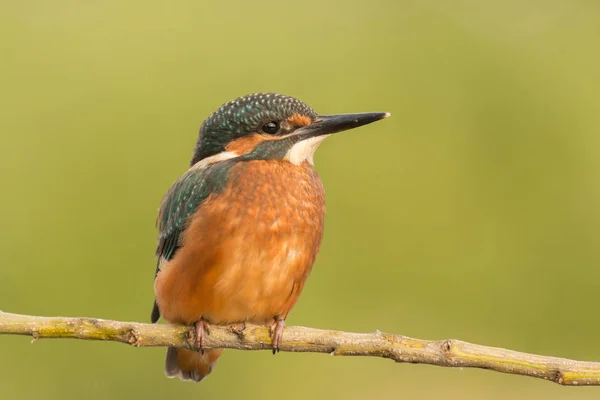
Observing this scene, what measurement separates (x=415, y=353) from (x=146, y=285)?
2.26m

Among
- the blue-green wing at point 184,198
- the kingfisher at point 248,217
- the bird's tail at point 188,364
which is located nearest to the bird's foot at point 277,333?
the kingfisher at point 248,217

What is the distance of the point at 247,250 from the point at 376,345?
2.39ft

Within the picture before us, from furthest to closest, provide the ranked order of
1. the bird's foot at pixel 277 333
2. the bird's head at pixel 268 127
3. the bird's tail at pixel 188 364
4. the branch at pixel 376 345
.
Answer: the bird's tail at pixel 188 364, the bird's head at pixel 268 127, the bird's foot at pixel 277 333, the branch at pixel 376 345

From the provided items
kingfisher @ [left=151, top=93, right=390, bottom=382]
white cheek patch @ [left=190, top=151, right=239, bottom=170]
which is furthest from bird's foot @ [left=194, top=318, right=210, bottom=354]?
white cheek patch @ [left=190, top=151, right=239, bottom=170]

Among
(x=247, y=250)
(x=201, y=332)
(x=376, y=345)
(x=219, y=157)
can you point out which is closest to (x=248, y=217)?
(x=247, y=250)

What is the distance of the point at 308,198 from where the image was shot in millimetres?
3406

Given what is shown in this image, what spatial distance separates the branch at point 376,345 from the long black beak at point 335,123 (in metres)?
0.76

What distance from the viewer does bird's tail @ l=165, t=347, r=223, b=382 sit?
384 cm

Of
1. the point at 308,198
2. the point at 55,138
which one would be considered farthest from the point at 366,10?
the point at 308,198

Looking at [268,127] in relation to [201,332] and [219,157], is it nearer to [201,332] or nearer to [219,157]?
Result: [219,157]

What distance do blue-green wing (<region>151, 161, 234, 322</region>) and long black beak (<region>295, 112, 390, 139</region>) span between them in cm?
31

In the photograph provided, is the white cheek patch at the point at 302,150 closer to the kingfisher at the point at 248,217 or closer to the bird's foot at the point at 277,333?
the kingfisher at the point at 248,217

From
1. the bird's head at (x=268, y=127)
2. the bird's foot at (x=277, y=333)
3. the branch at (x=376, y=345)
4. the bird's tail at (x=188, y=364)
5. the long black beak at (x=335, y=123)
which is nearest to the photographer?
the branch at (x=376, y=345)

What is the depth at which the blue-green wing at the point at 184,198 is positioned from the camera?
3340 millimetres
